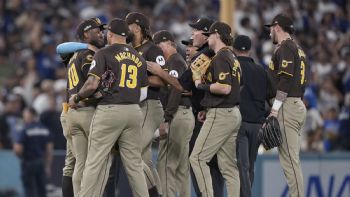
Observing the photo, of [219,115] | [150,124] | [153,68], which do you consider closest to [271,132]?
[219,115]

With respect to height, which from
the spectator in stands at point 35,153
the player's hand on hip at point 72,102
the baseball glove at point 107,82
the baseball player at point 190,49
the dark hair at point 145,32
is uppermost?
the dark hair at point 145,32

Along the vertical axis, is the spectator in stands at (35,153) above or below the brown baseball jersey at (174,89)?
below

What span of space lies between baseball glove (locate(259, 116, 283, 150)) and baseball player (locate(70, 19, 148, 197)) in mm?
1548

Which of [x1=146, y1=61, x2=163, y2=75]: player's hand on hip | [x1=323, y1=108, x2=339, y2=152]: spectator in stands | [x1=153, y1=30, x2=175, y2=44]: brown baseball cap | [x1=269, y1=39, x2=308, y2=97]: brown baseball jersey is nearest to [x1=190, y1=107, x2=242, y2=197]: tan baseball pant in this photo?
[x1=269, y1=39, x2=308, y2=97]: brown baseball jersey

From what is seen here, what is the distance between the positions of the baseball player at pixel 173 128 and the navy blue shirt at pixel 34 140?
6.13 m

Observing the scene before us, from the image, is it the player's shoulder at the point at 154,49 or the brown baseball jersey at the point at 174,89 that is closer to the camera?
the player's shoulder at the point at 154,49

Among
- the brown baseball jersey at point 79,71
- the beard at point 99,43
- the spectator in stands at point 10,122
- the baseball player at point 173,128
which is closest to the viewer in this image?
the brown baseball jersey at point 79,71

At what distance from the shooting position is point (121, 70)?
1222 centimetres

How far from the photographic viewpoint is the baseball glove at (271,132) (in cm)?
1281

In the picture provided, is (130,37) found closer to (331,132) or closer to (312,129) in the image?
(312,129)

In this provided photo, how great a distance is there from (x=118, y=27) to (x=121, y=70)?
504 millimetres

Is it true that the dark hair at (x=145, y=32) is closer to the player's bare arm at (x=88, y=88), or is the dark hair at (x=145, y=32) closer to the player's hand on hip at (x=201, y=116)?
the player's hand on hip at (x=201, y=116)

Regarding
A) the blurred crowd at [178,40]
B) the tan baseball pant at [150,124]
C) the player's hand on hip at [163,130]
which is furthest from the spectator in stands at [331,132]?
the tan baseball pant at [150,124]

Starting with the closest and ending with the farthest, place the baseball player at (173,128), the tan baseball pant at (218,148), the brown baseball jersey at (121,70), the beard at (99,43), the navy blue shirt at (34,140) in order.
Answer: the brown baseball jersey at (121,70) → the tan baseball pant at (218,148) → the beard at (99,43) → the baseball player at (173,128) → the navy blue shirt at (34,140)
